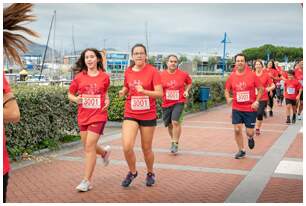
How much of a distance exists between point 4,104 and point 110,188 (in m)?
3.23

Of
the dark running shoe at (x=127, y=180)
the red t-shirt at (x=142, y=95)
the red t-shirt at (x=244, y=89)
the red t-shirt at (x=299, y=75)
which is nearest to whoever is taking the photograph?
the red t-shirt at (x=142, y=95)

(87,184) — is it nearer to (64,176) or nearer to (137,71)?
(64,176)

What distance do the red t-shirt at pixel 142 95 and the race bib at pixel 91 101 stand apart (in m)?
0.38

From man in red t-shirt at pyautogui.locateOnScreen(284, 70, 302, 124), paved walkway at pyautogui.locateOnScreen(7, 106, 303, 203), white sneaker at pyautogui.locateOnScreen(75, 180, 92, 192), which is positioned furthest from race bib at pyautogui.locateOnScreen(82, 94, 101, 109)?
man in red t-shirt at pyautogui.locateOnScreen(284, 70, 302, 124)

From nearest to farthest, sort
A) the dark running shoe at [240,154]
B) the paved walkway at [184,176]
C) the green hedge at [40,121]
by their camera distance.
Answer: the paved walkway at [184,176] < the green hedge at [40,121] < the dark running shoe at [240,154]

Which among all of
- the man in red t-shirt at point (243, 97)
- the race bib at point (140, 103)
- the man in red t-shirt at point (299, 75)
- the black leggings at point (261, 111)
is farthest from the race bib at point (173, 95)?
the man in red t-shirt at point (299, 75)

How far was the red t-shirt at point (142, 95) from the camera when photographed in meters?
5.88

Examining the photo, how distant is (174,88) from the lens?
28.7 feet

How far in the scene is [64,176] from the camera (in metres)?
6.69

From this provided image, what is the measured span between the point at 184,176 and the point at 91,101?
1828 mm

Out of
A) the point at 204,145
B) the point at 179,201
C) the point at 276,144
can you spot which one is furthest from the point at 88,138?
the point at 276,144

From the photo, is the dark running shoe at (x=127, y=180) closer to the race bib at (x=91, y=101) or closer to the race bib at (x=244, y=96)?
the race bib at (x=91, y=101)

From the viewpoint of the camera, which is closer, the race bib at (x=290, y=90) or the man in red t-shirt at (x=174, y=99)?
the man in red t-shirt at (x=174, y=99)

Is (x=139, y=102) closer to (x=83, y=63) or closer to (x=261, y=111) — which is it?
(x=83, y=63)
